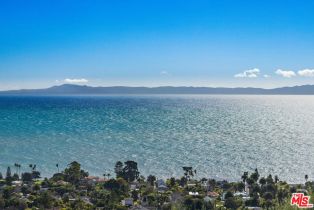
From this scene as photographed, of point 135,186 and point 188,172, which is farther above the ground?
point 135,186

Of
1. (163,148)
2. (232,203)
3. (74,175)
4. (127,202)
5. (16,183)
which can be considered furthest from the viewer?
(163,148)

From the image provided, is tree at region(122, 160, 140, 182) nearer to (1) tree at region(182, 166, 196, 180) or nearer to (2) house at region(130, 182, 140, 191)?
(2) house at region(130, 182, 140, 191)

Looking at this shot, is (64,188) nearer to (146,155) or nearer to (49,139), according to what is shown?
(146,155)

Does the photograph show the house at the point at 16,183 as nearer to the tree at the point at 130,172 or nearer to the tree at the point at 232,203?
the tree at the point at 130,172

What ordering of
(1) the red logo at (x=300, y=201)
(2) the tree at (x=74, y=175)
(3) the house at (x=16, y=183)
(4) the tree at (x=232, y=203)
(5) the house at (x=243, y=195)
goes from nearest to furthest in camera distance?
Answer: 1. (1) the red logo at (x=300, y=201)
2. (4) the tree at (x=232, y=203)
3. (5) the house at (x=243, y=195)
4. (3) the house at (x=16, y=183)
5. (2) the tree at (x=74, y=175)

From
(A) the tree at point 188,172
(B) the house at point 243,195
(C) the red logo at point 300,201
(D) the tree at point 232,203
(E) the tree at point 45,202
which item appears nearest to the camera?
(C) the red logo at point 300,201

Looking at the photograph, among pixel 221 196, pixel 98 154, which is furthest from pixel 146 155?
pixel 221 196

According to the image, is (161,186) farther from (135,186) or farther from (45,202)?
(45,202)

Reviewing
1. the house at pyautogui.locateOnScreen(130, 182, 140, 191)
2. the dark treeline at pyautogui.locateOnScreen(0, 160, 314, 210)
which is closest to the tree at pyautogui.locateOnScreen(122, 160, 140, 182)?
the dark treeline at pyautogui.locateOnScreen(0, 160, 314, 210)

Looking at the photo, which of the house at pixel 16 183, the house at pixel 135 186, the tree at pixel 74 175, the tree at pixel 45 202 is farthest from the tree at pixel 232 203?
the house at pixel 16 183

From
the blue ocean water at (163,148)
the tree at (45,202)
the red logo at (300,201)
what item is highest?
the red logo at (300,201)

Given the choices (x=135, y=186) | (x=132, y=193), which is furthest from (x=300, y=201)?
(x=135, y=186)
